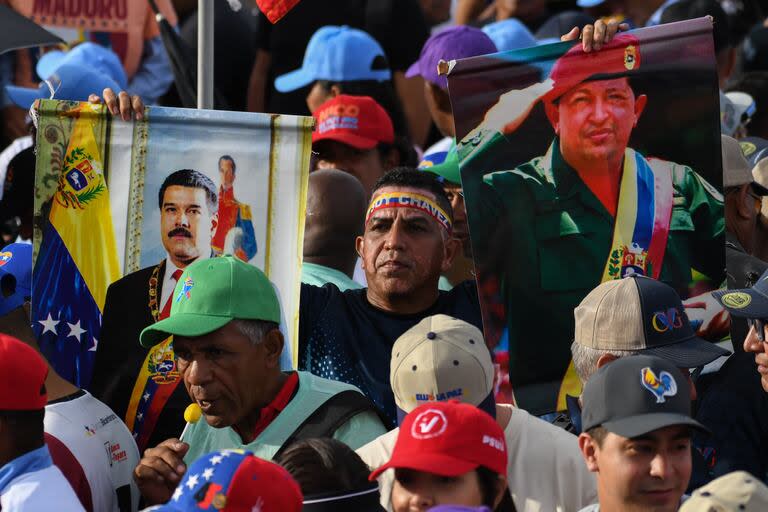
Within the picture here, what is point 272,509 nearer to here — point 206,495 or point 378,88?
point 206,495

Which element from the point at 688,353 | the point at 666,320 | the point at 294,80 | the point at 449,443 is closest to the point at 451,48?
the point at 294,80

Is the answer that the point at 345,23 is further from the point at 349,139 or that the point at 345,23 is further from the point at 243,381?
the point at 243,381

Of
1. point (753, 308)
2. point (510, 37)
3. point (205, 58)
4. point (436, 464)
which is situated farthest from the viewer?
point (510, 37)

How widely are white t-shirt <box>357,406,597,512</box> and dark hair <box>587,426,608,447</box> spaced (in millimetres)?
453

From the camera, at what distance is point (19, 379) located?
387 cm

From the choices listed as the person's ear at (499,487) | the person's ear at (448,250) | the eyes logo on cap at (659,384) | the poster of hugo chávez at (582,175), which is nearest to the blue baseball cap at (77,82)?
the person's ear at (448,250)

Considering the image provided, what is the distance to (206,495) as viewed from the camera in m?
3.27

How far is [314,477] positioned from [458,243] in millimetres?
1890

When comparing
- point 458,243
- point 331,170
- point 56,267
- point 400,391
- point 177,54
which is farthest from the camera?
point 177,54

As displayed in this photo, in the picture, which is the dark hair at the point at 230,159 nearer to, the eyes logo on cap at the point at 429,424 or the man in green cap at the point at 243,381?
the man in green cap at the point at 243,381

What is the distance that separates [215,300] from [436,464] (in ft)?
3.78

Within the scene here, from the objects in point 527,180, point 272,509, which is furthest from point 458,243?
point 272,509

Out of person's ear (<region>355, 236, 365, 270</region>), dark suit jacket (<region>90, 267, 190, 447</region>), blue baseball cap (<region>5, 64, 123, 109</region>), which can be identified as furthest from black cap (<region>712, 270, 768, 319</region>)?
blue baseball cap (<region>5, 64, 123, 109</region>)

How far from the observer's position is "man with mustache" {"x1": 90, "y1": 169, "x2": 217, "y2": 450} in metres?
5.00
